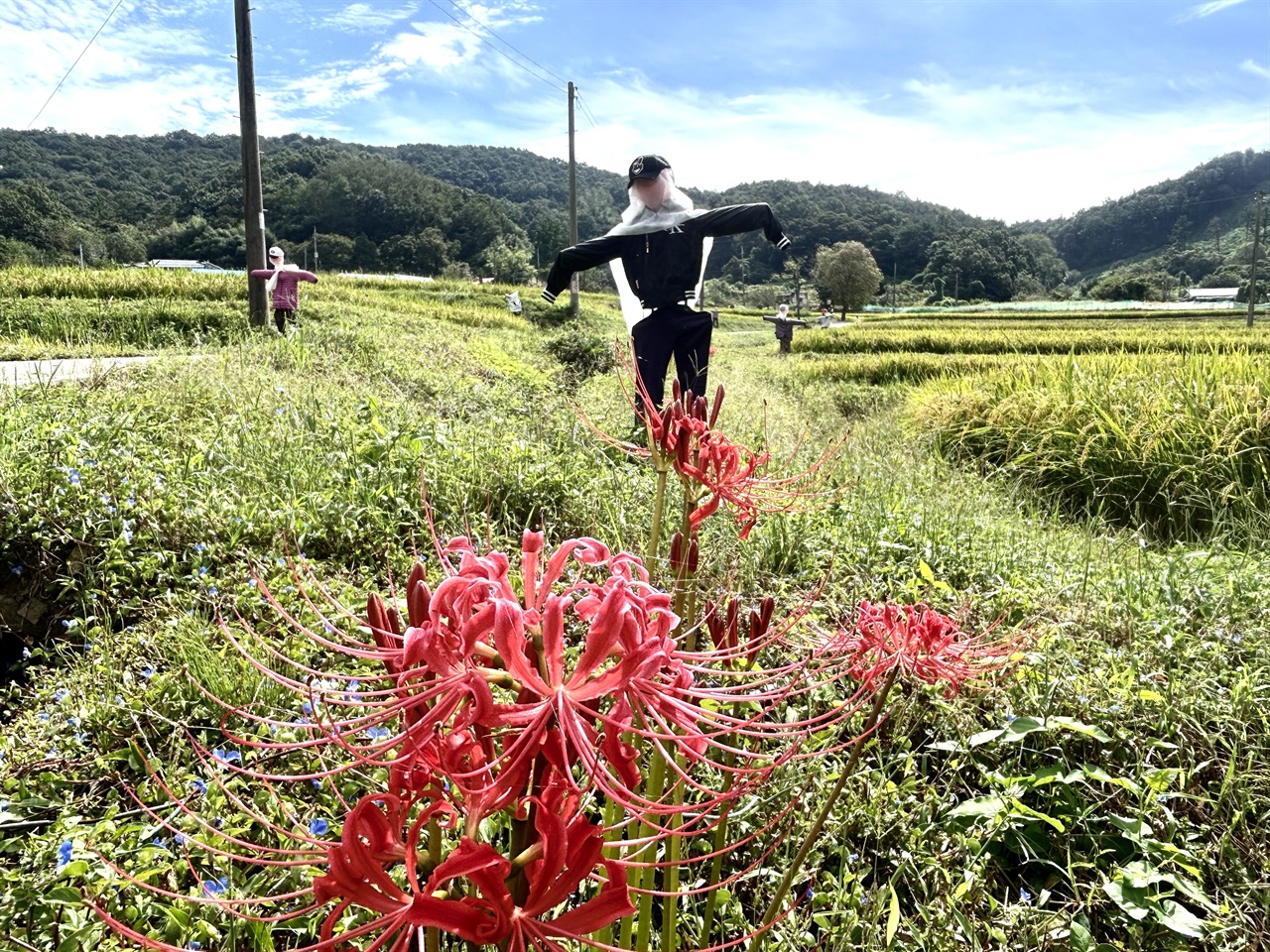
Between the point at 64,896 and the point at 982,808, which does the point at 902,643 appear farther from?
the point at 64,896

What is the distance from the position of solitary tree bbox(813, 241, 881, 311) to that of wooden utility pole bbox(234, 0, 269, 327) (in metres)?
50.9

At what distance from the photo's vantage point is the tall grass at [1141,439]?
17.6 ft

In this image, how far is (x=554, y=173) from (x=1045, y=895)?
6799 cm

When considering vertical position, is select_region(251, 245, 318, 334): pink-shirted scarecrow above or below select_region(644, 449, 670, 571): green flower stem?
above

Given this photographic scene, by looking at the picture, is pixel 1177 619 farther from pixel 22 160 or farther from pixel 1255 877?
pixel 22 160

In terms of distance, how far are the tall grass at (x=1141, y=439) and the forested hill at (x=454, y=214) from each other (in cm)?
1546

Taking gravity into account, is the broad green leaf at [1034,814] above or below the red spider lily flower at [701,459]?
below

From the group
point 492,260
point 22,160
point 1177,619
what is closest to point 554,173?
point 492,260

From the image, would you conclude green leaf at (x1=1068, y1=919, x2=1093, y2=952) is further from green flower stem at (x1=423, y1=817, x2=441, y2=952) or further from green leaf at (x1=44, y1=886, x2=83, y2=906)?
green leaf at (x1=44, y1=886, x2=83, y2=906)

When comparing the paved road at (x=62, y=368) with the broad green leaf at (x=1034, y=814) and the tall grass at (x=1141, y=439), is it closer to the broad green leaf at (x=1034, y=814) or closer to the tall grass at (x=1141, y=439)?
the broad green leaf at (x=1034, y=814)

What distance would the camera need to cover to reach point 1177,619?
2.80m

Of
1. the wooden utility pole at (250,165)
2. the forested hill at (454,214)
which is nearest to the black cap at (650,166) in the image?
the wooden utility pole at (250,165)

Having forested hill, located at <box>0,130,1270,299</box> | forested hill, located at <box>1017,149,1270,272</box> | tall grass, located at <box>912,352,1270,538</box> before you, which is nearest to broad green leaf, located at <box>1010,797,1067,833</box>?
tall grass, located at <box>912,352,1270,538</box>

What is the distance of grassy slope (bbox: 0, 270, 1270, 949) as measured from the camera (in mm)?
1775
